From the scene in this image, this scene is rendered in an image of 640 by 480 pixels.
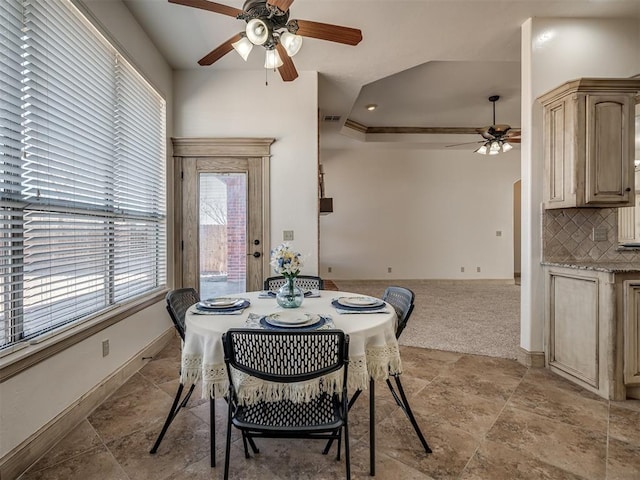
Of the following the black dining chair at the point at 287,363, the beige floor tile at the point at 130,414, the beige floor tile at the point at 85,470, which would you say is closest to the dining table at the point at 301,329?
the black dining chair at the point at 287,363

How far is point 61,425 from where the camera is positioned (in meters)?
1.88

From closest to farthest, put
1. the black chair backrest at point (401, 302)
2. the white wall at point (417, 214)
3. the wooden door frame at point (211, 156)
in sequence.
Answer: the black chair backrest at point (401, 302) < the wooden door frame at point (211, 156) < the white wall at point (417, 214)

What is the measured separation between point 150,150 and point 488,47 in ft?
11.5

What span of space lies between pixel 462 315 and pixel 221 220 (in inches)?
140

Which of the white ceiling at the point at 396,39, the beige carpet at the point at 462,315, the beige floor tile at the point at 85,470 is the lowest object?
the beige floor tile at the point at 85,470

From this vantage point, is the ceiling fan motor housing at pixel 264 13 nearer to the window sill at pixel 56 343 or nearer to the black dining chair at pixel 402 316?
the black dining chair at pixel 402 316

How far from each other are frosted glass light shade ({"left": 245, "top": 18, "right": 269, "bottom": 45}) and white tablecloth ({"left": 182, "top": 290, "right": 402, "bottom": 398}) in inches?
62.6

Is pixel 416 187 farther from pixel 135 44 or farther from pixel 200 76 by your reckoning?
pixel 135 44

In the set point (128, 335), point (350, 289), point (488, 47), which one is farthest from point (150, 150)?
point (350, 289)

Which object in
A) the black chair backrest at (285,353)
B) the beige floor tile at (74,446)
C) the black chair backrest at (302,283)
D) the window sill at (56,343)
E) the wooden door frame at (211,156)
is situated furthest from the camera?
the wooden door frame at (211,156)

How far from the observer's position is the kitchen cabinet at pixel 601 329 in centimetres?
224

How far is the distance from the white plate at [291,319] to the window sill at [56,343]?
122 centimetres

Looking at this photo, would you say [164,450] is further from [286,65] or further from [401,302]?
[286,65]

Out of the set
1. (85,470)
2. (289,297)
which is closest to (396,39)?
(289,297)
